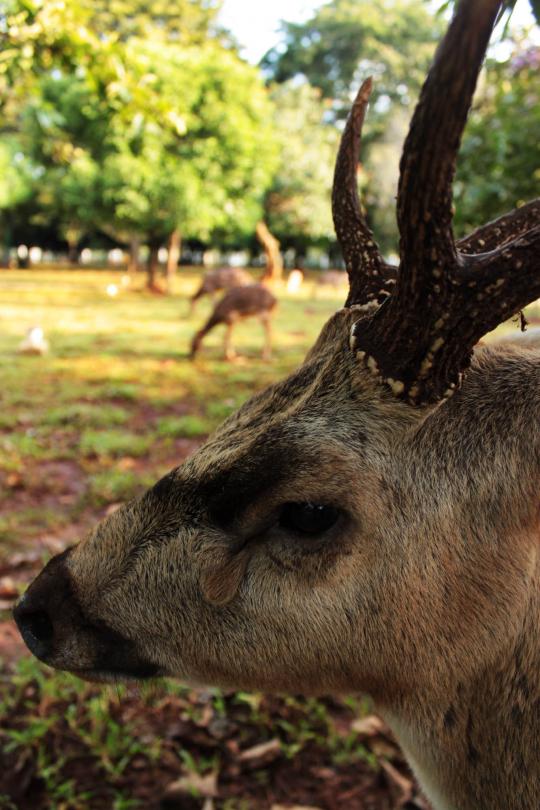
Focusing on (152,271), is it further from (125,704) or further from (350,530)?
(350,530)

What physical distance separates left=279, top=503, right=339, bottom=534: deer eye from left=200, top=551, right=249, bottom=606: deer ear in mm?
167

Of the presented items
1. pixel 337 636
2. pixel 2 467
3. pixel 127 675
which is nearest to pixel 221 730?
pixel 127 675

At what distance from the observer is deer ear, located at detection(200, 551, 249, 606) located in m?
1.71

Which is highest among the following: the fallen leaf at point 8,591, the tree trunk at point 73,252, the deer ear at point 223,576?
the tree trunk at point 73,252

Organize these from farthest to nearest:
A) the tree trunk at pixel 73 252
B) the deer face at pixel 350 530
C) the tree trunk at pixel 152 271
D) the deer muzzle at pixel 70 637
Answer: the tree trunk at pixel 73 252
the tree trunk at pixel 152 271
the deer muzzle at pixel 70 637
the deer face at pixel 350 530

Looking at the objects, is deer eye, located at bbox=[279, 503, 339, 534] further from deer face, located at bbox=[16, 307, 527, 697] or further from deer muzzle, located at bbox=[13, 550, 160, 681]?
deer muzzle, located at bbox=[13, 550, 160, 681]

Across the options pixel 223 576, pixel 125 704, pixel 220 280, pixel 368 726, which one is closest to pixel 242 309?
pixel 220 280

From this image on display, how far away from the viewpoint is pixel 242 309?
13023 mm

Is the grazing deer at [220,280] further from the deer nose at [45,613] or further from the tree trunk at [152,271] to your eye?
the deer nose at [45,613]

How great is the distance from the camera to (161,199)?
2392 centimetres

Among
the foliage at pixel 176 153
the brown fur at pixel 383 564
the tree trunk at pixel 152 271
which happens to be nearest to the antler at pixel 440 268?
the brown fur at pixel 383 564

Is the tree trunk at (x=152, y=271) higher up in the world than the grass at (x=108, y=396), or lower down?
higher up

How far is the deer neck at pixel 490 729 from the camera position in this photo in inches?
64.4

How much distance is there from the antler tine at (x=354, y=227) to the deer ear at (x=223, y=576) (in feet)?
2.80
